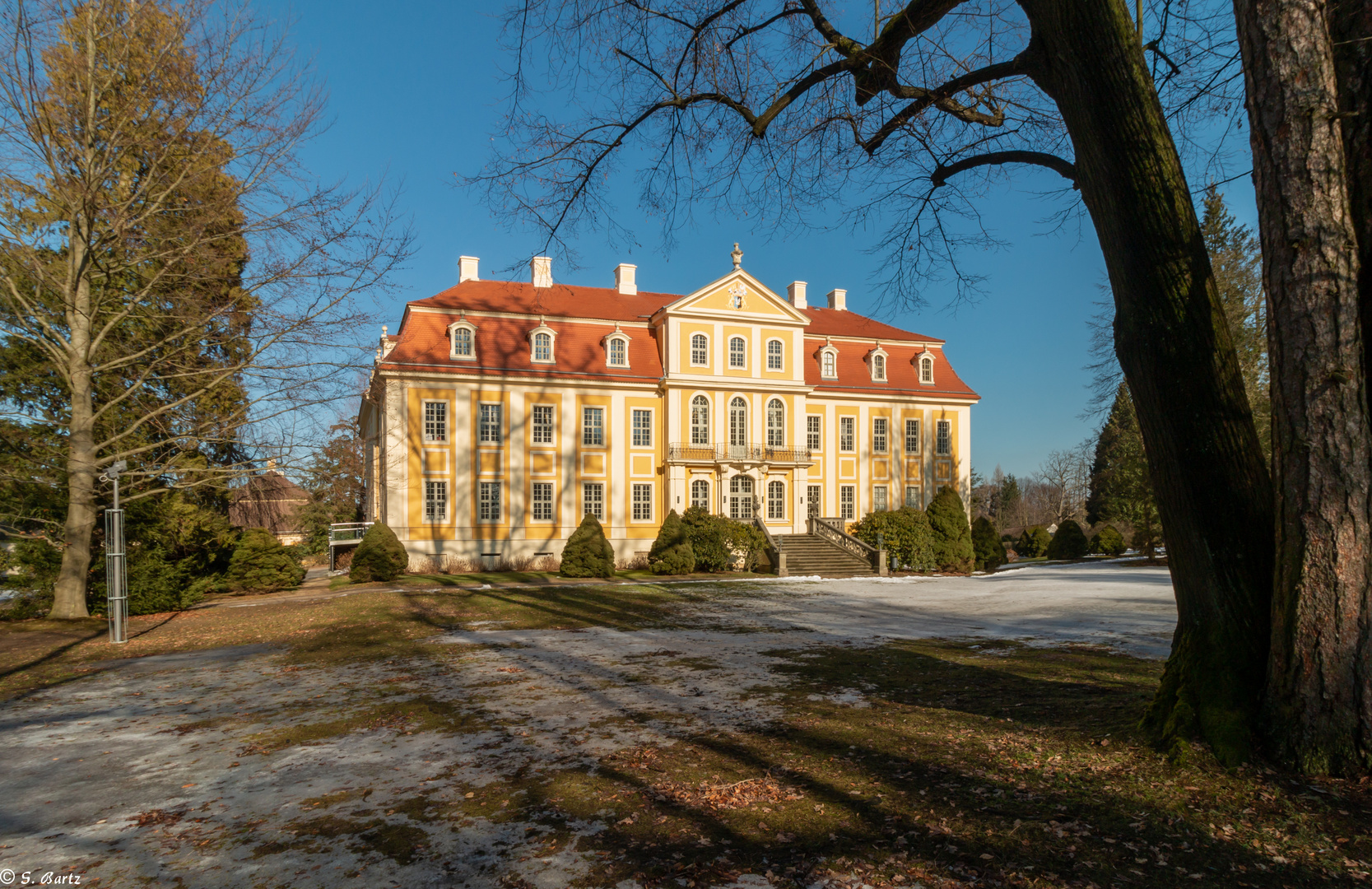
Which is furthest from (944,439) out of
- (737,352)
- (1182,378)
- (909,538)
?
(1182,378)

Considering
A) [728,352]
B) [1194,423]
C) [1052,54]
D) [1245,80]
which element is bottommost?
[1194,423]

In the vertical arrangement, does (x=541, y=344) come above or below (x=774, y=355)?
above

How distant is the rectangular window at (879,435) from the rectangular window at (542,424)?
49.9 ft

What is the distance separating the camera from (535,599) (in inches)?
686

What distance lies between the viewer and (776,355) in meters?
32.2

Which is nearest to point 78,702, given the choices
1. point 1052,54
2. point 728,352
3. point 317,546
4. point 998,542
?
point 1052,54

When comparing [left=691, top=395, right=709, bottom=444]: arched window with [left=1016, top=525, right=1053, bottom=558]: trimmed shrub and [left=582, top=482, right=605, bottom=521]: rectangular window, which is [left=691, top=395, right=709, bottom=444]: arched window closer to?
[left=582, top=482, right=605, bottom=521]: rectangular window

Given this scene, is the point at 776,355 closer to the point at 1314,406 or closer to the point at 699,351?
the point at 699,351

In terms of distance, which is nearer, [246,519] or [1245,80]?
[1245,80]

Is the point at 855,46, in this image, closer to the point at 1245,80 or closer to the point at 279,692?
the point at 1245,80

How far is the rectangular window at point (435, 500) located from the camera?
92.4ft

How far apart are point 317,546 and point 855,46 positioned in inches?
1815

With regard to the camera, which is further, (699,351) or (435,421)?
(699,351)

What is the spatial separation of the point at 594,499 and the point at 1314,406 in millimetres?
27452
